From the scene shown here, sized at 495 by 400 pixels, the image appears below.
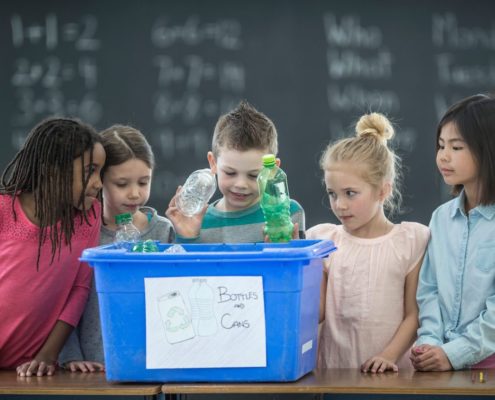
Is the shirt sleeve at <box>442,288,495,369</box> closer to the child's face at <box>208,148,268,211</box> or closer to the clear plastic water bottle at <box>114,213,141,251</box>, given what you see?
the child's face at <box>208,148,268,211</box>

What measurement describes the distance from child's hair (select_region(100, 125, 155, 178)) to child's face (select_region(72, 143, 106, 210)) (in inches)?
→ 6.4

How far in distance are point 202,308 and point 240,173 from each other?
0.71 metres

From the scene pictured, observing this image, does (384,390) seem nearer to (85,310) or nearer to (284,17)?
(85,310)

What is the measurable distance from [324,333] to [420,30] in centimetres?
216

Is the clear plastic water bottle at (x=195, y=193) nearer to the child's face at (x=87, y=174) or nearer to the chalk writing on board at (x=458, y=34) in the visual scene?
the child's face at (x=87, y=174)

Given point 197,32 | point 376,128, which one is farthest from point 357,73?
point 376,128

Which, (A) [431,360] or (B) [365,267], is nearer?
(A) [431,360]

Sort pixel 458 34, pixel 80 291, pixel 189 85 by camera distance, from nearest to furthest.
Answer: pixel 80 291
pixel 458 34
pixel 189 85

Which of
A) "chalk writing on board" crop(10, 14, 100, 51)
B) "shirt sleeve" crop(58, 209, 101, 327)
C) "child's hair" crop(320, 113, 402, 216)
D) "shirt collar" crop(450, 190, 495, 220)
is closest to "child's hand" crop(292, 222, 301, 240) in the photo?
"child's hair" crop(320, 113, 402, 216)

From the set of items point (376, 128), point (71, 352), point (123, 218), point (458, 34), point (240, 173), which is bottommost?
point (71, 352)

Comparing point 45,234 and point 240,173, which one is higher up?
point 240,173

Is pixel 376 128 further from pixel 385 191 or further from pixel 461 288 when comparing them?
pixel 461 288

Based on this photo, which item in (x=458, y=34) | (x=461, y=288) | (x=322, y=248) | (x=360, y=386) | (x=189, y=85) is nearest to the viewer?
(x=360, y=386)

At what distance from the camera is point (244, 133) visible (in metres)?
2.56
